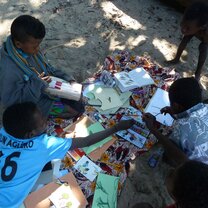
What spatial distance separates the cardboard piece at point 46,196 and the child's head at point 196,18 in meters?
1.95

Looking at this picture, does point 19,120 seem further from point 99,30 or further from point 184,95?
point 99,30

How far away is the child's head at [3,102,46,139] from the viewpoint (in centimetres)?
236

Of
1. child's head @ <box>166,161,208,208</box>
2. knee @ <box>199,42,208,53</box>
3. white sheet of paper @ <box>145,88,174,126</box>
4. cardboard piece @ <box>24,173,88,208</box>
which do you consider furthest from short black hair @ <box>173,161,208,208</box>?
knee @ <box>199,42,208,53</box>

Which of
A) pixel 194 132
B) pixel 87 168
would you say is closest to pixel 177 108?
pixel 194 132

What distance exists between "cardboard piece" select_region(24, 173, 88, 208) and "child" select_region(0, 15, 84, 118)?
709 mm

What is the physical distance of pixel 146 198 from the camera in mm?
2881

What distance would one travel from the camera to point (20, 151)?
7.88ft

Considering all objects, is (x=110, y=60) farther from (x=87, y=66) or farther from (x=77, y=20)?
(x=77, y=20)

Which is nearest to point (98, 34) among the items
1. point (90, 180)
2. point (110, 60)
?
point (110, 60)

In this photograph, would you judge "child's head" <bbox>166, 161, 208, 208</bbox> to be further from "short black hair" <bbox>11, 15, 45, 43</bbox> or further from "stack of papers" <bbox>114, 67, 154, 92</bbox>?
"stack of papers" <bbox>114, 67, 154, 92</bbox>

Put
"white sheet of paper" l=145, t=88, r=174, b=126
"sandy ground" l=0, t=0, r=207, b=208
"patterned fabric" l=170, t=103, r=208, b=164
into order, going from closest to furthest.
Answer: "patterned fabric" l=170, t=103, r=208, b=164 → "white sheet of paper" l=145, t=88, r=174, b=126 → "sandy ground" l=0, t=0, r=207, b=208

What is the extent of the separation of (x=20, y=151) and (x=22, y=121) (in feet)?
0.73

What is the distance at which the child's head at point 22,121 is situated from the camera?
2.36 metres

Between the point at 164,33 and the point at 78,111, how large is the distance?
201 centimetres
